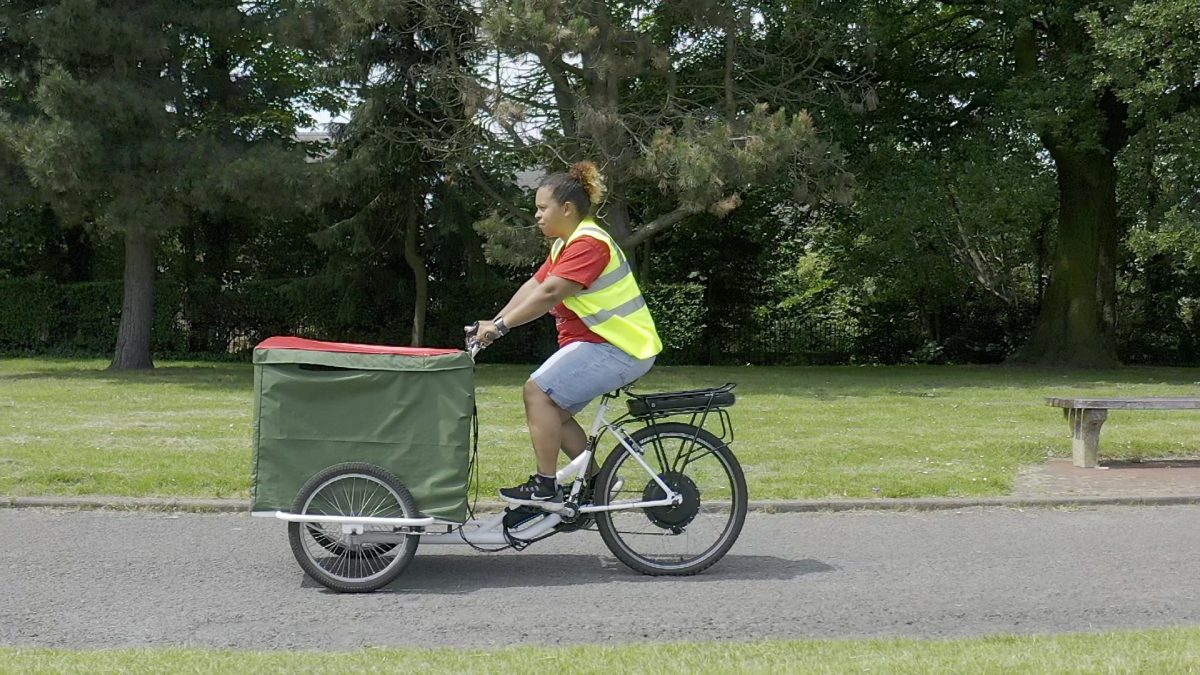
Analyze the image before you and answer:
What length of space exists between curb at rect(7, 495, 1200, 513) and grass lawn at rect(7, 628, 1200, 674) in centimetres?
314

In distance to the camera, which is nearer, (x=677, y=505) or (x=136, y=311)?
(x=677, y=505)

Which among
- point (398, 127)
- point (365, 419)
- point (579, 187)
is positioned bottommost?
point (365, 419)

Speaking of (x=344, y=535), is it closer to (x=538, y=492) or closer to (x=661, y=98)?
(x=538, y=492)

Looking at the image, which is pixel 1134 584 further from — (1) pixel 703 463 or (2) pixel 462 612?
(2) pixel 462 612

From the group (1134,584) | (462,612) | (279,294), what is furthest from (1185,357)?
(462,612)

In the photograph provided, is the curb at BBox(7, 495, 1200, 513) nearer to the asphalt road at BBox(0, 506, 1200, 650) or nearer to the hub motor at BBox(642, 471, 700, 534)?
the asphalt road at BBox(0, 506, 1200, 650)

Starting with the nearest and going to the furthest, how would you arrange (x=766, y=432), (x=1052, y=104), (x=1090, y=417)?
(x=1090, y=417) < (x=766, y=432) < (x=1052, y=104)

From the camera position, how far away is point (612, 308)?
6.11m

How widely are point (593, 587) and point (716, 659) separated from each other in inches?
58.6

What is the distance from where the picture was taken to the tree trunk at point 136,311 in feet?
78.5

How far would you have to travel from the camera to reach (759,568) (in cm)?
645

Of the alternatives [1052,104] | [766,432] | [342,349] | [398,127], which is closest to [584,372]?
[342,349]

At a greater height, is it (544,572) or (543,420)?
(543,420)

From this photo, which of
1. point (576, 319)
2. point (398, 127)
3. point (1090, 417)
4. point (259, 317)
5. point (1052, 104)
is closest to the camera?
point (576, 319)
